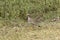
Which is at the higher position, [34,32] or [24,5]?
[24,5]

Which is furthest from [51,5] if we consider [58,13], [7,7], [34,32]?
[34,32]

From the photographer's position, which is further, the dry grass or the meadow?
the meadow

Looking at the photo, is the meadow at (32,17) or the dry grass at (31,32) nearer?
the dry grass at (31,32)

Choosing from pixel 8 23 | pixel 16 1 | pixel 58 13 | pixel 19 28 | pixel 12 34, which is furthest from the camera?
pixel 58 13

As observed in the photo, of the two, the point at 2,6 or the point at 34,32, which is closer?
the point at 34,32

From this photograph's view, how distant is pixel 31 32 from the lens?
5879 mm

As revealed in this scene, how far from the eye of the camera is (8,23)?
6.54m

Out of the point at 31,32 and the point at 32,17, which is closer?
the point at 31,32

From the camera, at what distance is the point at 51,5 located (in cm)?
802

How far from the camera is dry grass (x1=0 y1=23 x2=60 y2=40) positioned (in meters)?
5.50

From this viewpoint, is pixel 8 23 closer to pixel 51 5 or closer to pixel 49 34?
pixel 49 34

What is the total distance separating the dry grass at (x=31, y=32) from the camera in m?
5.50

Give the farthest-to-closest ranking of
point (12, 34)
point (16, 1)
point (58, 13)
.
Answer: point (58, 13), point (16, 1), point (12, 34)

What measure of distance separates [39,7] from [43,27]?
158 centimetres
